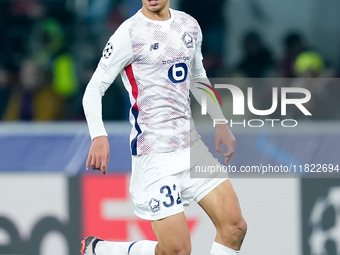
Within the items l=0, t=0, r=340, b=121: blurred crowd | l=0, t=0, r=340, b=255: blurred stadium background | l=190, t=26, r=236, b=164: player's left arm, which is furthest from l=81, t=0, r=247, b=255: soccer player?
l=0, t=0, r=340, b=121: blurred crowd

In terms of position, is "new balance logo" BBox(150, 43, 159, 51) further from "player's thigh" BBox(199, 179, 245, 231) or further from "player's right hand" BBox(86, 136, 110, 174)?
"player's thigh" BBox(199, 179, 245, 231)

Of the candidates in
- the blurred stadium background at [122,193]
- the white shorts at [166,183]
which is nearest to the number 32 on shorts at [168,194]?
the white shorts at [166,183]

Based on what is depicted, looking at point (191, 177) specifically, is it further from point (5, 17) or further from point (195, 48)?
point (5, 17)

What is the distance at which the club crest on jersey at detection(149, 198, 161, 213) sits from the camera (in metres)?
4.85

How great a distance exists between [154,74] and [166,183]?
1.89ft

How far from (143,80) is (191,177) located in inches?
22.9

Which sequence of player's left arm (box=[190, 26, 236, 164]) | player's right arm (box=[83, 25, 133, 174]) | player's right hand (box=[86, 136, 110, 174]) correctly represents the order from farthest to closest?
player's left arm (box=[190, 26, 236, 164]) < player's right arm (box=[83, 25, 133, 174]) < player's right hand (box=[86, 136, 110, 174])

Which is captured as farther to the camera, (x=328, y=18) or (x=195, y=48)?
(x=328, y=18)

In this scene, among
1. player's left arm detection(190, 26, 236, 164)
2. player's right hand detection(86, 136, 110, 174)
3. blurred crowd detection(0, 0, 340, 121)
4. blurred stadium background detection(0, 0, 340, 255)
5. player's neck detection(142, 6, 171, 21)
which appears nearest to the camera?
player's right hand detection(86, 136, 110, 174)

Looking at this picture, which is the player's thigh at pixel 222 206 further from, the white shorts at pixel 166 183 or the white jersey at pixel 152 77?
the white jersey at pixel 152 77

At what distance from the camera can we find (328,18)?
26.1 ft

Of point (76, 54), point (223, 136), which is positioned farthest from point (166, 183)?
point (76, 54)

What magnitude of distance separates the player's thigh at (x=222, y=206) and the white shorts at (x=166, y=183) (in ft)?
0.11

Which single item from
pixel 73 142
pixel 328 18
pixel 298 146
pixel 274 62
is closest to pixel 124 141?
pixel 73 142
